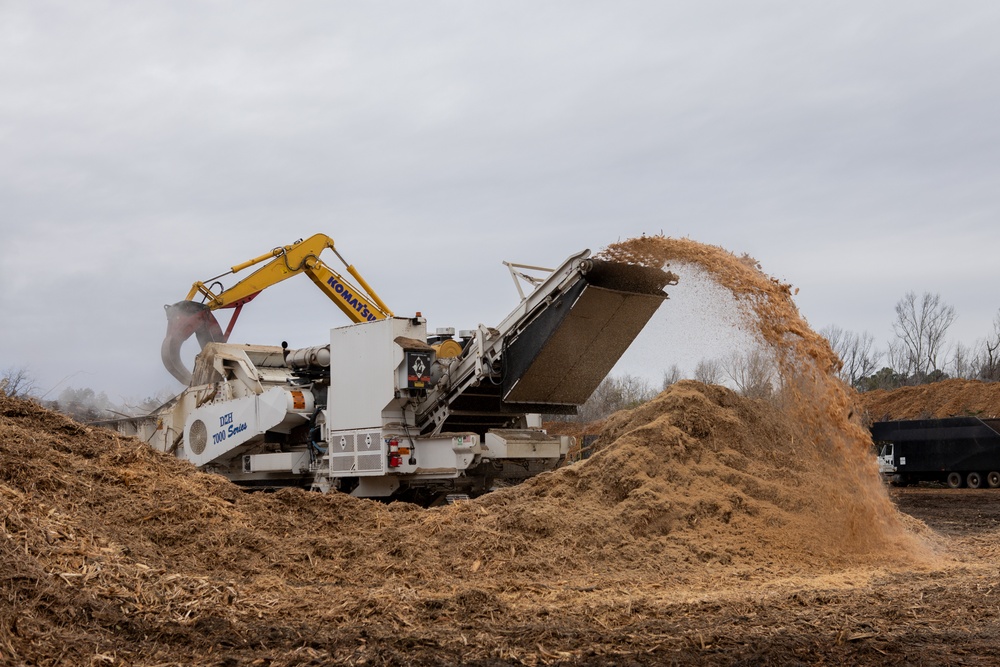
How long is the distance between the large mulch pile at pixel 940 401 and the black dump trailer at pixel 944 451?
8.21 m

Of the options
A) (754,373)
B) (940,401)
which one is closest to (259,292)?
(754,373)

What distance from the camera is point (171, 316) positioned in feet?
51.6

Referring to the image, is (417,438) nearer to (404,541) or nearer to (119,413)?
(404,541)

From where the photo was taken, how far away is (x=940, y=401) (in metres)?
39.2

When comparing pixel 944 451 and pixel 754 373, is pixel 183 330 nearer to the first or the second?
pixel 754 373

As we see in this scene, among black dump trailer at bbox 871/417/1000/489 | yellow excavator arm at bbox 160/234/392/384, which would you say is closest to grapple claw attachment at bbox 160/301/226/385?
yellow excavator arm at bbox 160/234/392/384

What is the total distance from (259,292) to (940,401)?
31.4 m

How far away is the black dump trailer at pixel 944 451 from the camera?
24.8m

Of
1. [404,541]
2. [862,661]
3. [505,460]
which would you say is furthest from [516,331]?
[862,661]

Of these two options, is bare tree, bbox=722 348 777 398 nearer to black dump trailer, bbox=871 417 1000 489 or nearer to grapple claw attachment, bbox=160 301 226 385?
grapple claw attachment, bbox=160 301 226 385

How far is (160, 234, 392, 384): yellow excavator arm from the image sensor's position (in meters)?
15.7

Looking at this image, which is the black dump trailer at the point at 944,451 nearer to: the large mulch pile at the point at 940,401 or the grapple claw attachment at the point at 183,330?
the large mulch pile at the point at 940,401

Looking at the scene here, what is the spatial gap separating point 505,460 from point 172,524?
499 cm

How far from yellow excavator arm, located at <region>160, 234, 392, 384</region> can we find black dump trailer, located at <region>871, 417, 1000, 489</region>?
15353 mm
